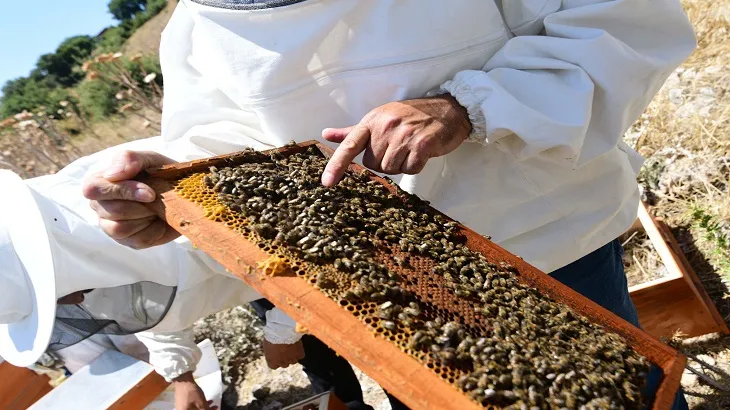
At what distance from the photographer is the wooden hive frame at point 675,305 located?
419cm

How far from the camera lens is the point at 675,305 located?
425cm

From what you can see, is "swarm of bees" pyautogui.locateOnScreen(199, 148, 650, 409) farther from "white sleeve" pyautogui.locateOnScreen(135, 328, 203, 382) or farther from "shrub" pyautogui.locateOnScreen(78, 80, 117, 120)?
"shrub" pyautogui.locateOnScreen(78, 80, 117, 120)

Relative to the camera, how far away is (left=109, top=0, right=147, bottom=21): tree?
101 ft

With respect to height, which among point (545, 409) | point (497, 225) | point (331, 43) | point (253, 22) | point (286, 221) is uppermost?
point (253, 22)

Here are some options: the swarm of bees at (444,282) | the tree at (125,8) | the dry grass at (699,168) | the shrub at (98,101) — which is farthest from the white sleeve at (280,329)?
the tree at (125,8)

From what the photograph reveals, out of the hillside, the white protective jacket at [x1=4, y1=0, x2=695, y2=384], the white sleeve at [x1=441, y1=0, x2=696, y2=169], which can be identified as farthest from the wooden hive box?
the hillside

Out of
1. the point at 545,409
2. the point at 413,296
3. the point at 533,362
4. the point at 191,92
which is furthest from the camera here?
the point at 191,92

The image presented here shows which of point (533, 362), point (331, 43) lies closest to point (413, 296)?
point (533, 362)

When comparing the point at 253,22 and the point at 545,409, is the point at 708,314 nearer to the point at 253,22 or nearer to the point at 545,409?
the point at 545,409

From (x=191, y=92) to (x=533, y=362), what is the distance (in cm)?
215

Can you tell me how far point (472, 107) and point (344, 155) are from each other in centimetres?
54

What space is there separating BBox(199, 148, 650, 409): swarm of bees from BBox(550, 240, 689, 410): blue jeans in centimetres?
107

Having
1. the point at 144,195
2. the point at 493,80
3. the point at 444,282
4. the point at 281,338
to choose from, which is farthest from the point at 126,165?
the point at 281,338

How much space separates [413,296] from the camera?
167 cm
